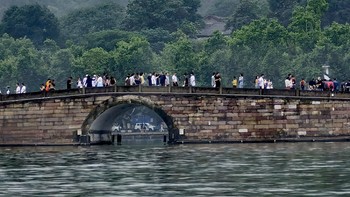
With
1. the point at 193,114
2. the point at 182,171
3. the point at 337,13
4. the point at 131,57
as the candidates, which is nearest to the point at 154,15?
the point at 337,13

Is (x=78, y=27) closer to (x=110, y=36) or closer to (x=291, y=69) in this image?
(x=110, y=36)

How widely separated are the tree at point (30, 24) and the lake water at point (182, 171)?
7669cm

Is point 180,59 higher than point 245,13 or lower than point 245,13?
lower

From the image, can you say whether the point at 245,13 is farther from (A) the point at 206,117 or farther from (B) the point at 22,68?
(A) the point at 206,117

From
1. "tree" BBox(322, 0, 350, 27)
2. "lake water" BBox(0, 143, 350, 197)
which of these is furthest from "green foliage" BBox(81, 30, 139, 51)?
"lake water" BBox(0, 143, 350, 197)

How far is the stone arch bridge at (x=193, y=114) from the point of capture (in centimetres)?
7344

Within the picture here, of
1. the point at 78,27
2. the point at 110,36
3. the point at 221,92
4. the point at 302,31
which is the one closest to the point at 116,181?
the point at 221,92

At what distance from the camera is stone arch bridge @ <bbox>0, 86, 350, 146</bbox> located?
241 feet

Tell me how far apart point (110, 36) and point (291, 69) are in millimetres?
25993

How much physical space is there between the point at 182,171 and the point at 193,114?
23.1 metres

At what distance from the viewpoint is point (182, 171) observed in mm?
51812

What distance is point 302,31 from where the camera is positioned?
122 m

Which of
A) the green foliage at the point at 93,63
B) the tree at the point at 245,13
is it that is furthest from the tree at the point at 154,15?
the green foliage at the point at 93,63

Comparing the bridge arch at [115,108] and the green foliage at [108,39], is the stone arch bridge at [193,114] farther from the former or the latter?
the green foliage at [108,39]
